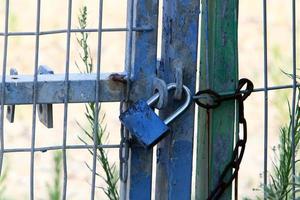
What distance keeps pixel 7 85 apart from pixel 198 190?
2.04ft

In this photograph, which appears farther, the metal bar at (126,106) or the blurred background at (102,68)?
the blurred background at (102,68)

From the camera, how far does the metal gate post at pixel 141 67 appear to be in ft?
10.2

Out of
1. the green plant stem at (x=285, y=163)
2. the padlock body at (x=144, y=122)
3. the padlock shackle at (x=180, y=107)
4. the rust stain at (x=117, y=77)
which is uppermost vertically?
the rust stain at (x=117, y=77)

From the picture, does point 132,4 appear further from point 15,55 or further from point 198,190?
point 15,55

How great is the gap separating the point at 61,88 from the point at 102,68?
4.02m

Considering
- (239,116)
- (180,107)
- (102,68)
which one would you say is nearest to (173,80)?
(180,107)

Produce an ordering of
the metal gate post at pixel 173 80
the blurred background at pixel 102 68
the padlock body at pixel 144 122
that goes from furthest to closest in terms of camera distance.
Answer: the blurred background at pixel 102 68, the metal gate post at pixel 173 80, the padlock body at pixel 144 122

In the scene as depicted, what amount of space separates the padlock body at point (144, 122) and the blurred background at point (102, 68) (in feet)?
7.03

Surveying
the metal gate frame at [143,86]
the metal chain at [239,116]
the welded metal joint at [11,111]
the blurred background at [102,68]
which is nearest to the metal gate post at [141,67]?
the metal gate frame at [143,86]

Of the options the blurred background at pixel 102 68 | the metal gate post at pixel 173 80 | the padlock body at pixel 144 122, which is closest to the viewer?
the padlock body at pixel 144 122

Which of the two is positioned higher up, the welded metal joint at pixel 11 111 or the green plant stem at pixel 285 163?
the welded metal joint at pixel 11 111

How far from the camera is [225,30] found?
3.21 meters

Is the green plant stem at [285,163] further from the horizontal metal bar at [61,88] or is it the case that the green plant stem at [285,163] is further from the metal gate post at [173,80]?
the horizontal metal bar at [61,88]

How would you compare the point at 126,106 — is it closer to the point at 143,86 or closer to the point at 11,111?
the point at 143,86
